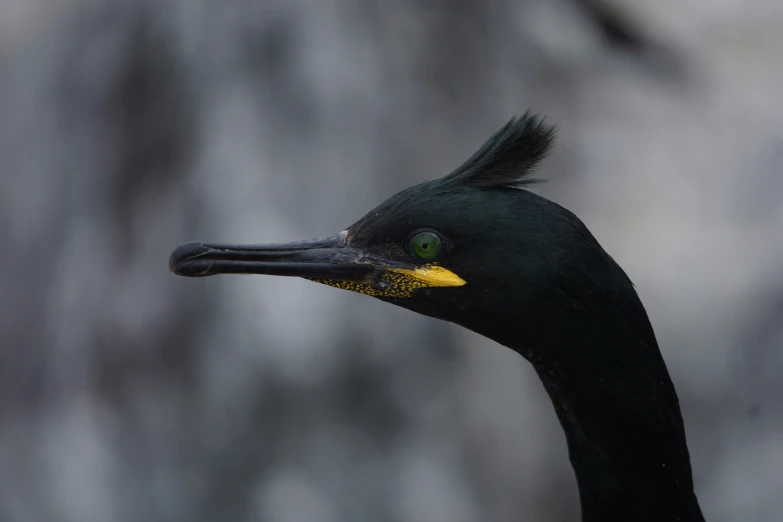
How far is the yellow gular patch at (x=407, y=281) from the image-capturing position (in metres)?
2.04

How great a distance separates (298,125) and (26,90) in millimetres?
1440

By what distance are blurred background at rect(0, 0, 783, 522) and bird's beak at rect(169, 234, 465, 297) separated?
165 cm

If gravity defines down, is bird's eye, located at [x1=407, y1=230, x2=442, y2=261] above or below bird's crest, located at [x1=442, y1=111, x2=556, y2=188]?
below

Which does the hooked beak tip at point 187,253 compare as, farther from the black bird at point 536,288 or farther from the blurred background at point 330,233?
the blurred background at point 330,233

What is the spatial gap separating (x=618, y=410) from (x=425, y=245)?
1.72 ft

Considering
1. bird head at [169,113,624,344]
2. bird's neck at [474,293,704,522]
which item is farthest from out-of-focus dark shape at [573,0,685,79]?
bird's neck at [474,293,704,522]

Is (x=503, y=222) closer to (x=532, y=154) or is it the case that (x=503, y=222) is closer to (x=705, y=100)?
(x=532, y=154)

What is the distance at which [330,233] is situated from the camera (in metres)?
3.71

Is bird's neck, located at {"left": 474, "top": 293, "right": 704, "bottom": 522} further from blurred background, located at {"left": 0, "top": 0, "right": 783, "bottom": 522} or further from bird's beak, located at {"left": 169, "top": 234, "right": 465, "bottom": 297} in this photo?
blurred background, located at {"left": 0, "top": 0, "right": 783, "bottom": 522}

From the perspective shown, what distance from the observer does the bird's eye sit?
202 cm

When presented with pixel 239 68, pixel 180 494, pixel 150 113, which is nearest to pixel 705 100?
pixel 239 68

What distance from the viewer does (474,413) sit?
3805 millimetres

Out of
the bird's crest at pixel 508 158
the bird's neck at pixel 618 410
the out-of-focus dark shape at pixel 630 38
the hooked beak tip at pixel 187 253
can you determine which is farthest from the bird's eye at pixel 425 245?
the out-of-focus dark shape at pixel 630 38

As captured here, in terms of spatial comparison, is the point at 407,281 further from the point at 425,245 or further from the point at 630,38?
the point at 630,38
